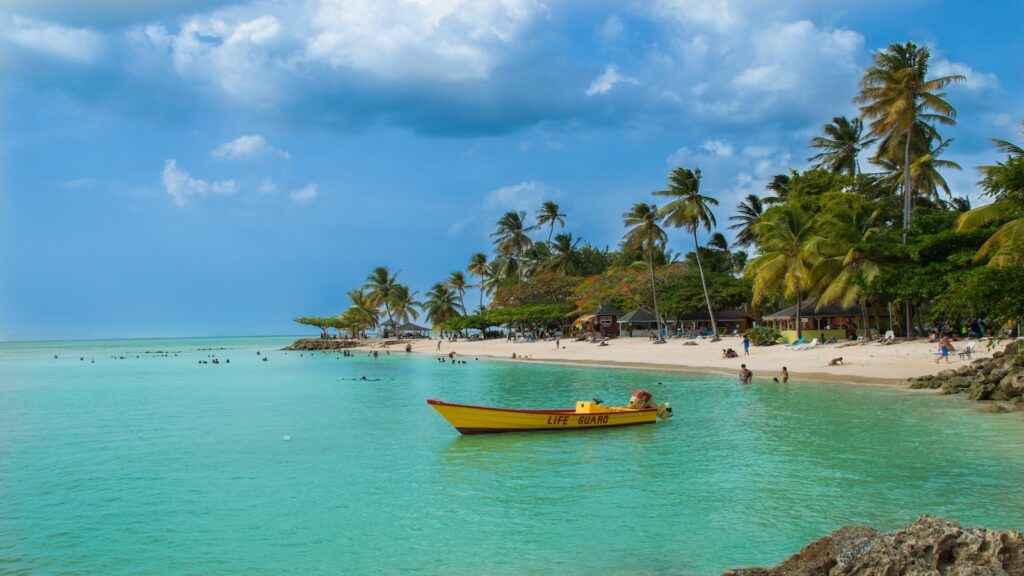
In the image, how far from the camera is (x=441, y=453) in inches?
592

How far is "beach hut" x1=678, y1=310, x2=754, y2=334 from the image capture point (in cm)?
5231

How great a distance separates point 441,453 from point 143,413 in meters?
14.7

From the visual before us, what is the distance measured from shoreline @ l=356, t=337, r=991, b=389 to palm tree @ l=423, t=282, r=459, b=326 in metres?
30.0

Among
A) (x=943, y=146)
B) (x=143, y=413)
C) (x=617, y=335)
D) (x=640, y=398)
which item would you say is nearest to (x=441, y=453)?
(x=640, y=398)

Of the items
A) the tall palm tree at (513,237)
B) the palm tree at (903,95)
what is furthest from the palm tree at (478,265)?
the palm tree at (903,95)

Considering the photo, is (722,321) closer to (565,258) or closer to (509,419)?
(565,258)

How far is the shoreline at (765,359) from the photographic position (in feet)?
84.4

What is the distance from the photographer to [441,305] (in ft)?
276

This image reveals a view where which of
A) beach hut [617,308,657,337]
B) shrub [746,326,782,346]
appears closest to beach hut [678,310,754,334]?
beach hut [617,308,657,337]

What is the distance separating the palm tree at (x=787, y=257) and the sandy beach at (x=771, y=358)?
3359 mm

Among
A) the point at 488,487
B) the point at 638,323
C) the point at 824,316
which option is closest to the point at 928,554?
the point at 488,487

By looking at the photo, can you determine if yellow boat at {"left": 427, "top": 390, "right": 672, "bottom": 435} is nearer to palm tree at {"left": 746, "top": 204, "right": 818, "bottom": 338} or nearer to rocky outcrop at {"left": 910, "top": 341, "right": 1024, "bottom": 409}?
rocky outcrop at {"left": 910, "top": 341, "right": 1024, "bottom": 409}

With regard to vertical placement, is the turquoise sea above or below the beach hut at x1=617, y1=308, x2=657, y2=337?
below

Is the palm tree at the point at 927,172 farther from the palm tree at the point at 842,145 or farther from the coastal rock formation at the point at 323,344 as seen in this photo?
the coastal rock formation at the point at 323,344
